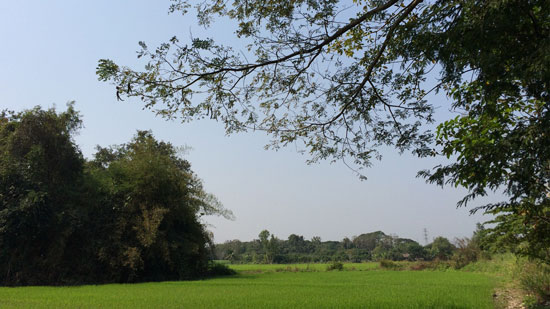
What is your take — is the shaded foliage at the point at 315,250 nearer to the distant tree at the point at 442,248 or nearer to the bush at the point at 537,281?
the distant tree at the point at 442,248

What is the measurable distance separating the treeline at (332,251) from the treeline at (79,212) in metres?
14.1

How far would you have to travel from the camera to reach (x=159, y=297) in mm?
8664

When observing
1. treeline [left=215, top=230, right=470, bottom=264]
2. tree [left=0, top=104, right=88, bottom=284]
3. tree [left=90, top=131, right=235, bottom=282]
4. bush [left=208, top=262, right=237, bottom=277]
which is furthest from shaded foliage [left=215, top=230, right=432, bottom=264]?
tree [left=0, top=104, right=88, bottom=284]

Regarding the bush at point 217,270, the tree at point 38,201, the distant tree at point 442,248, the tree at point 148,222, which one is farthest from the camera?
the distant tree at point 442,248

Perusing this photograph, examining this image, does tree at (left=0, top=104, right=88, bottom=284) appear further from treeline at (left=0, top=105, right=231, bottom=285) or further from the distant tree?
the distant tree

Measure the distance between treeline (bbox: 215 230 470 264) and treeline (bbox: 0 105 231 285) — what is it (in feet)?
46.3

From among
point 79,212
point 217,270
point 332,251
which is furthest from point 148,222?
point 332,251

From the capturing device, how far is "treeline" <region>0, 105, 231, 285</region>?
43.7ft

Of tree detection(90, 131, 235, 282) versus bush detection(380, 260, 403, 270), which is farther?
bush detection(380, 260, 403, 270)

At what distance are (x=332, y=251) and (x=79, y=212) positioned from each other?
42.9 meters

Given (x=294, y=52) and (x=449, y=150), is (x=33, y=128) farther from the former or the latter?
(x=449, y=150)

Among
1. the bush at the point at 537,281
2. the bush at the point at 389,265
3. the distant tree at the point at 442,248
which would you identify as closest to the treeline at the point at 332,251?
the distant tree at the point at 442,248

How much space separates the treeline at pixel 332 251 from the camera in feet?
132

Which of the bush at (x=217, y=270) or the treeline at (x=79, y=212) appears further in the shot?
the bush at (x=217, y=270)
